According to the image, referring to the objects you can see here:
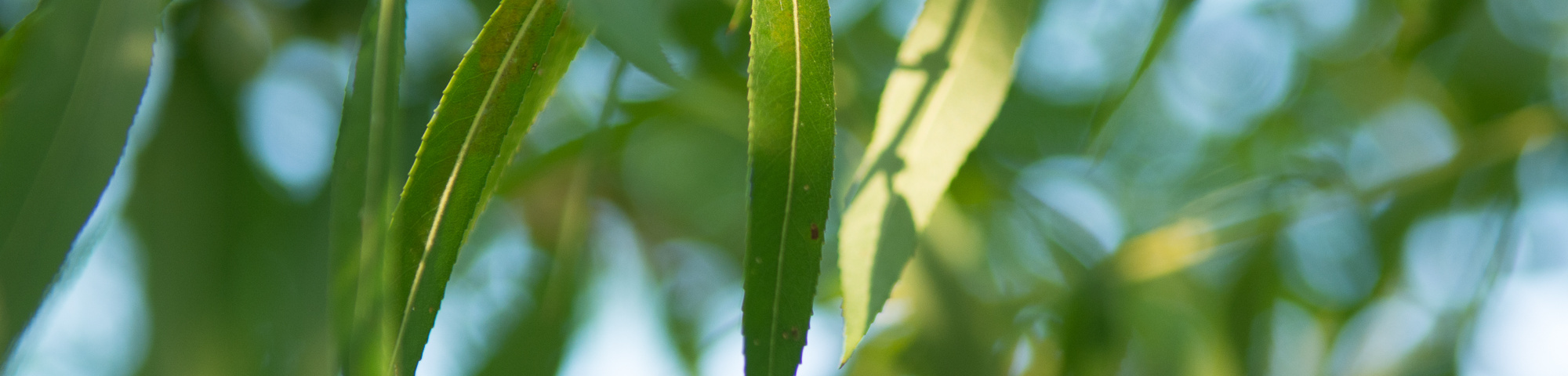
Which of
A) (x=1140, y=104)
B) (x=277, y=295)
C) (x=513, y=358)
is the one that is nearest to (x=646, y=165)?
(x=513, y=358)

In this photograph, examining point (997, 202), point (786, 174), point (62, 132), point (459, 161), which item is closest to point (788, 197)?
point (786, 174)

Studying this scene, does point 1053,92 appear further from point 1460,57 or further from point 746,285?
point 746,285

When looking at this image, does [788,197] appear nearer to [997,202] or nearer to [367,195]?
[367,195]

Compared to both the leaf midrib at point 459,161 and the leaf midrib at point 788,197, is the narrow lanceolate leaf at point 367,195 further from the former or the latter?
the leaf midrib at point 788,197

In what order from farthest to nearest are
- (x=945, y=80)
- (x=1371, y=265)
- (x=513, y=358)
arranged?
(x=1371, y=265) < (x=513, y=358) < (x=945, y=80)

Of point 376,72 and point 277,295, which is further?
point 277,295

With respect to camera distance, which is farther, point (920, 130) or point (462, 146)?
point (920, 130)

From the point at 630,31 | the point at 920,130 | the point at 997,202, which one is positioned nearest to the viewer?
the point at 630,31

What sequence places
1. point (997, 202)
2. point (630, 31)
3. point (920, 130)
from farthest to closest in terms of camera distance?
1. point (997, 202)
2. point (920, 130)
3. point (630, 31)
